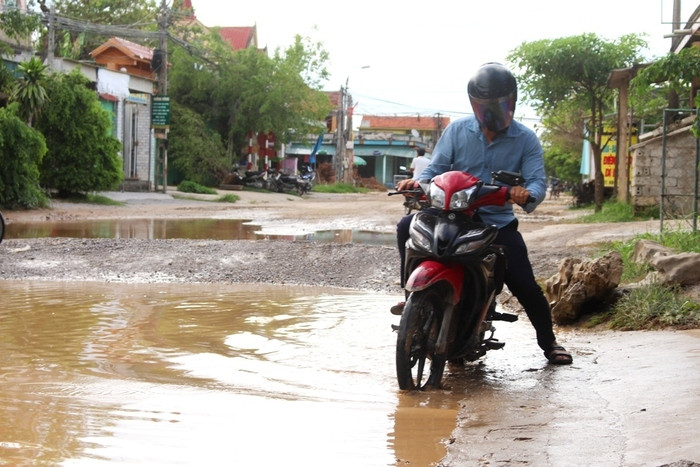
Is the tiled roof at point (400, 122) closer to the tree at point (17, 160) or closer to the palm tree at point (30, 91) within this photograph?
the palm tree at point (30, 91)

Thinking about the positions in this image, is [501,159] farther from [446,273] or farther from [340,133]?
[340,133]

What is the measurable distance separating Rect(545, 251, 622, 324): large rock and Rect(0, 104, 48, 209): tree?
14.2 meters

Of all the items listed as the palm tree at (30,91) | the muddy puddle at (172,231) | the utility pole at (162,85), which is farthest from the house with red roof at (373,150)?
the muddy puddle at (172,231)

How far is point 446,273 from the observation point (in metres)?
4.32

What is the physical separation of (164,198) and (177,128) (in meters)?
10.1

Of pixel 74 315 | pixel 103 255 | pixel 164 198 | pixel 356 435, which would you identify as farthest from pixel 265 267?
pixel 164 198

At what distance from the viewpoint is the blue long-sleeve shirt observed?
16.0ft

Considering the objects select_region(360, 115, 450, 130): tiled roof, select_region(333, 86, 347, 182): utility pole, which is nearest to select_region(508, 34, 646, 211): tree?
select_region(333, 86, 347, 182): utility pole

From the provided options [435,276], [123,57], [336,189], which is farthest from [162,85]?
[435,276]

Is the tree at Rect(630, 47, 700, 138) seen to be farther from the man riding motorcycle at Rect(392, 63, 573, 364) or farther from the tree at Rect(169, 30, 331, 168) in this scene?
the tree at Rect(169, 30, 331, 168)

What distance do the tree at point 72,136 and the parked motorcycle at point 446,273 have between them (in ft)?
64.5

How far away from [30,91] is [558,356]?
18.8m

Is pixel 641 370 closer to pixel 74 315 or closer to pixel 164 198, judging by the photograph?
pixel 74 315

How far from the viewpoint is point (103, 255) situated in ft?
31.8
